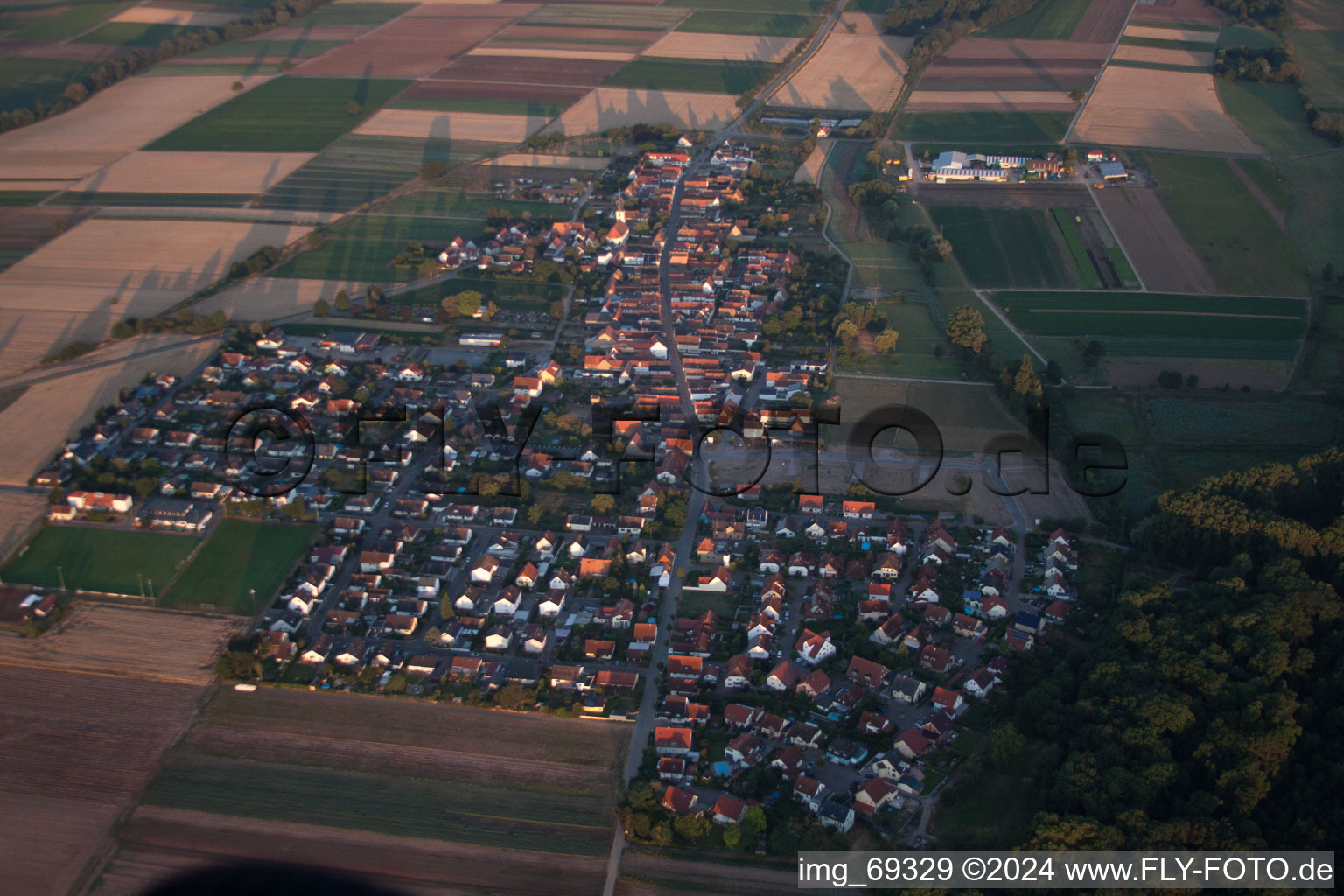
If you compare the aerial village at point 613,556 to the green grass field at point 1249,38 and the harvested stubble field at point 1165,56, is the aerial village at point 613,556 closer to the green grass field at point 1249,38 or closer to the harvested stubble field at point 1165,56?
the harvested stubble field at point 1165,56

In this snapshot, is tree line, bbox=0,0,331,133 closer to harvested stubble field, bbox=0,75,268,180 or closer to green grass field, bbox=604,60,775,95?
harvested stubble field, bbox=0,75,268,180

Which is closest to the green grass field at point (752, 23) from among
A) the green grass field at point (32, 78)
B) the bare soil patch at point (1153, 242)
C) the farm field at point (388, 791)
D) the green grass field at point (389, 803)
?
the bare soil patch at point (1153, 242)

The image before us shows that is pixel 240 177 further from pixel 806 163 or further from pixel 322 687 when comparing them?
pixel 322 687

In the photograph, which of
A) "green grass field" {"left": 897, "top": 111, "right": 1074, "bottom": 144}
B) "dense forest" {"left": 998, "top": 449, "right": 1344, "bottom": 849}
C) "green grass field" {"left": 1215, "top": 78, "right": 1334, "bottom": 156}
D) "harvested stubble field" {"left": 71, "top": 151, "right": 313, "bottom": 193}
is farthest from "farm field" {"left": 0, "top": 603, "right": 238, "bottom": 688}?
"green grass field" {"left": 1215, "top": 78, "right": 1334, "bottom": 156}

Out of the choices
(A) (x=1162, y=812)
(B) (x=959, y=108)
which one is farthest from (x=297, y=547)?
(B) (x=959, y=108)

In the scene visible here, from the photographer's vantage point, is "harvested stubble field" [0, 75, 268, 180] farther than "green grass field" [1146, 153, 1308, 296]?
Yes

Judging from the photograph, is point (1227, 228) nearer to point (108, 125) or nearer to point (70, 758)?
point (70, 758)

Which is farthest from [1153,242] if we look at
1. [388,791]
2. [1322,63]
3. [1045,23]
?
[388,791]
